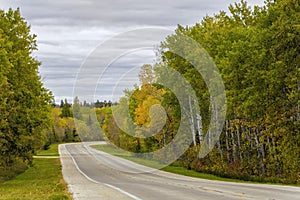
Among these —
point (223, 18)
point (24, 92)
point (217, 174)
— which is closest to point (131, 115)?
point (223, 18)

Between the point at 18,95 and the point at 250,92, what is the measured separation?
15.5 m

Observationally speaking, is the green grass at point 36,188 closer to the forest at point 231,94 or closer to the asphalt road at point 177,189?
the asphalt road at point 177,189

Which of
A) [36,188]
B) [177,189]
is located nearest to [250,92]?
[177,189]

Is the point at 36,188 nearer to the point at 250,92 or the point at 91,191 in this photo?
the point at 91,191

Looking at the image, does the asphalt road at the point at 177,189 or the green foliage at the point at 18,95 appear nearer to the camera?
the asphalt road at the point at 177,189

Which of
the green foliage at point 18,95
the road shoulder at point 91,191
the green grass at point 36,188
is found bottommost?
the green grass at point 36,188

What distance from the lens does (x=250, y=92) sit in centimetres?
3303

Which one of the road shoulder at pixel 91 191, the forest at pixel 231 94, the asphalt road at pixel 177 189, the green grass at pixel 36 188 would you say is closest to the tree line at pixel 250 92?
the forest at pixel 231 94

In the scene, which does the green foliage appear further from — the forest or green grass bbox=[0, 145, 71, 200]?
green grass bbox=[0, 145, 71, 200]

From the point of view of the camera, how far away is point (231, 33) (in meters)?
38.4

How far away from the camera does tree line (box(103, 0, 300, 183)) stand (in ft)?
96.7

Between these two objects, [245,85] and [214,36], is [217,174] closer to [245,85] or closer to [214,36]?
[245,85]

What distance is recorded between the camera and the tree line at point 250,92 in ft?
96.7

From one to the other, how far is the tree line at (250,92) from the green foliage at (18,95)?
1390 cm
